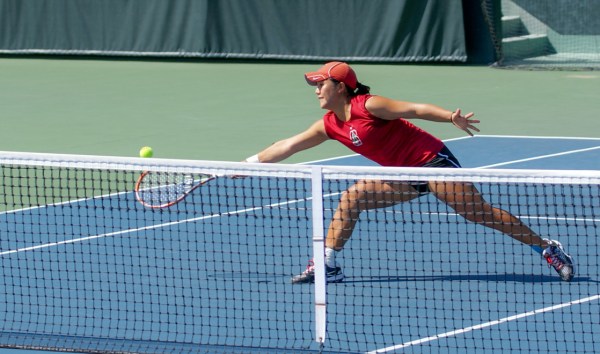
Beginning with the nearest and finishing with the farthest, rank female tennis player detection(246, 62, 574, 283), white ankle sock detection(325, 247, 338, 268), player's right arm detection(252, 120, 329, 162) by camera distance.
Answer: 1. female tennis player detection(246, 62, 574, 283)
2. white ankle sock detection(325, 247, 338, 268)
3. player's right arm detection(252, 120, 329, 162)

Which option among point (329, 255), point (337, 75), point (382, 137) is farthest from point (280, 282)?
point (337, 75)

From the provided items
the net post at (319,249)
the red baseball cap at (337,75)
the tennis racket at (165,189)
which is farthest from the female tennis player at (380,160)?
the net post at (319,249)

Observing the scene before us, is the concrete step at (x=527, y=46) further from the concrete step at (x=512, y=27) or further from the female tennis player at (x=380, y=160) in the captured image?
the female tennis player at (x=380, y=160)

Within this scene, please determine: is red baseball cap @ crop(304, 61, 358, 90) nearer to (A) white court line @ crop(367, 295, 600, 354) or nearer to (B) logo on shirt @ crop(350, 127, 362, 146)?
(B) logo on shirt @ crop(350, 127, 362, 146)

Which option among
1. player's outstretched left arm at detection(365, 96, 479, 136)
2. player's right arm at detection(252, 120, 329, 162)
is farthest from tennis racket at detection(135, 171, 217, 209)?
player's outstretched left arm at detection(365, 96, 479, 136)

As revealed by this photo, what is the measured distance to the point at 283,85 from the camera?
18.7 meters

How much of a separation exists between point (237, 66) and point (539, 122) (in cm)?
765

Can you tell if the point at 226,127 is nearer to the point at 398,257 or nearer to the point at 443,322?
the point at 398,257

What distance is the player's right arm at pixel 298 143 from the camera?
25.5 feet

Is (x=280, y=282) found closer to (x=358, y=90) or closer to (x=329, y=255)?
(x=329, y=255)

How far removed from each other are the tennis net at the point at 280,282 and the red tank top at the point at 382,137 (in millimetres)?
229

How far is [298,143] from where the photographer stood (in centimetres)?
782

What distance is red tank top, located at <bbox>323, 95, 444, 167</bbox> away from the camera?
7457 mm

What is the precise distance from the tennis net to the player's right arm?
0.21 meters
